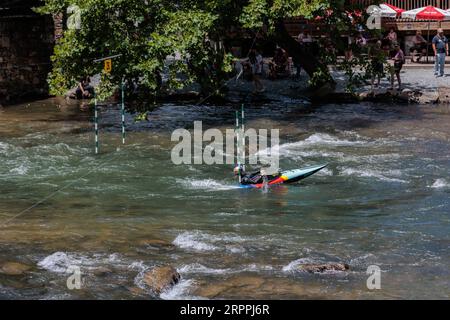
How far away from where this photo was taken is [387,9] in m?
32.1

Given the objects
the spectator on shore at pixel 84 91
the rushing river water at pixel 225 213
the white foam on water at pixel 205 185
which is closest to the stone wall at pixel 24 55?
the spectator on shore at pixel 84 91

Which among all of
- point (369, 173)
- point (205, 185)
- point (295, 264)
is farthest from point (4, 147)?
point (295, 264)

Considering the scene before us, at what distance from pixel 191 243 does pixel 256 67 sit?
1855cm

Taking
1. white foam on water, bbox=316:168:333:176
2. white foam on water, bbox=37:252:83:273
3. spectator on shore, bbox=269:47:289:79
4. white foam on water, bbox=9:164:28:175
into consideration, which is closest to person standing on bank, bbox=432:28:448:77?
spectator on shore, bbox=269:47:289:79

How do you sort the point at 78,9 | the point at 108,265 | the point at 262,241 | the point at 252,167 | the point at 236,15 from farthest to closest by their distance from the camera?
the point at 236,15, the point at 78,9, the point at 252,167, the point at 262,241, the point at 108,265

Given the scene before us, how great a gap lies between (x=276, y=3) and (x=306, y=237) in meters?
10.7

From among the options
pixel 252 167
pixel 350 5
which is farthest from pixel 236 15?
pixel 252 167

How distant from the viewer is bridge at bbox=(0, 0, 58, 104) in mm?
29953

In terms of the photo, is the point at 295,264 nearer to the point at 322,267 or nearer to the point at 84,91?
the point at 322,267

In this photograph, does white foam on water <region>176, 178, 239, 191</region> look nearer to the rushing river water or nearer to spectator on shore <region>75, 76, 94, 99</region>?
the rushing river water

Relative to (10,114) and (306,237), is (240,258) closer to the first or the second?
(306,237)

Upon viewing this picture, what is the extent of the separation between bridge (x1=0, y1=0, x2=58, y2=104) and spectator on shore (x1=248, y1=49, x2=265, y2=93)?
273 inches

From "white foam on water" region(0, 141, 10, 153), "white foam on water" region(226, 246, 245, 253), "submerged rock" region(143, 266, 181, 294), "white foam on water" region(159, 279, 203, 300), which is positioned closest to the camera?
"white foam on water" region(159, 279, 203, 300)

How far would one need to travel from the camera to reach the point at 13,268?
12023 mm
